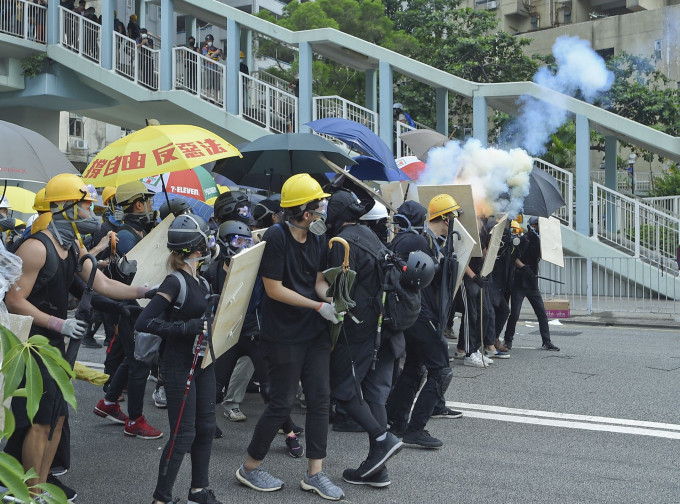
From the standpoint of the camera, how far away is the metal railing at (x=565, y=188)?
693 inches

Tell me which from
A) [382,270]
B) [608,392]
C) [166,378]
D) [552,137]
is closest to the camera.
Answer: [166,378]

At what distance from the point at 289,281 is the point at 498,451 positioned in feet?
7.00

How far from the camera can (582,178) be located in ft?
57.5

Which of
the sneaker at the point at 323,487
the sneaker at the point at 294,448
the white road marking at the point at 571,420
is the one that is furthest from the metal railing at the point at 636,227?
the sneaker at the point at 323,487

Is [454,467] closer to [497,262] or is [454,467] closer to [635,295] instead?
[497,262]

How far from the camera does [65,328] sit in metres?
4.23

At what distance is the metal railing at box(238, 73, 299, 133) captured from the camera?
18.4 m

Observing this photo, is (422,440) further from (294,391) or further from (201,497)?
(201,497)

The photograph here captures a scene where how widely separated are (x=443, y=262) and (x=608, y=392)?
2.82m

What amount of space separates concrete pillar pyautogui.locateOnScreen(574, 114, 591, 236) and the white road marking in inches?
437

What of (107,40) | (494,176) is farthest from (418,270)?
(107,40)

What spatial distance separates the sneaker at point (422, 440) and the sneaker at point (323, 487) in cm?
116

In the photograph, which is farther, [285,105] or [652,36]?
[652,36]

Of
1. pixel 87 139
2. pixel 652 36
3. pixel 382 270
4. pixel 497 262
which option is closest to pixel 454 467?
pixel 382 270
